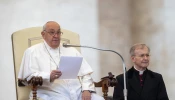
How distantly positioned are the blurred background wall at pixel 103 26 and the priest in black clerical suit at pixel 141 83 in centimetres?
105

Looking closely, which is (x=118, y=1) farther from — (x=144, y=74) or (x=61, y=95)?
(x=61, y=95)

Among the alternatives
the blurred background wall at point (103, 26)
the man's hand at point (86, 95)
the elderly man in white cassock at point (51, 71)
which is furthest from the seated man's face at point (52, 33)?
the blurred background wall at point (103, 26)

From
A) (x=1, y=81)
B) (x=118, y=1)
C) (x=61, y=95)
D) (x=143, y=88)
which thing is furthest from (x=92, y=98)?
(x=118, y=1)

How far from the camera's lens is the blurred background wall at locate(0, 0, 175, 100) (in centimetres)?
437

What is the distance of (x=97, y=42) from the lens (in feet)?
16.6

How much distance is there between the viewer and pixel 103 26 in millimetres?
5172

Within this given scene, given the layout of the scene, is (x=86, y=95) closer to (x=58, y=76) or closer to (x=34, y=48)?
(x=58, y=76)

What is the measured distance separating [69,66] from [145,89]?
95cm

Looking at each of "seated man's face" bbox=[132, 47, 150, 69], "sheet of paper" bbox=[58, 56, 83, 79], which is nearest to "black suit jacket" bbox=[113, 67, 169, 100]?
"seated man's face" bbox=[132, 47, 150, 69]

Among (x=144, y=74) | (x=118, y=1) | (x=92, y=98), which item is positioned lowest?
(x=92, y=98)

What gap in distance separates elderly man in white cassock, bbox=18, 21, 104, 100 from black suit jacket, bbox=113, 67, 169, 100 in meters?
0.33

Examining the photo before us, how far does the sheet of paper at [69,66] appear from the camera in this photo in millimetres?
3017

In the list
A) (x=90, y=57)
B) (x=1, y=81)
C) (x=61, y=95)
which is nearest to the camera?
(x=61, y=95)

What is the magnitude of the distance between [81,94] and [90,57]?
1694mm
